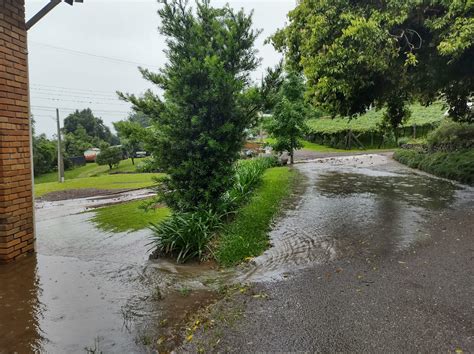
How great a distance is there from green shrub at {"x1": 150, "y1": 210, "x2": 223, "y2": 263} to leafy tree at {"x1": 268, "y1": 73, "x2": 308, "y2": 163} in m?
14.3

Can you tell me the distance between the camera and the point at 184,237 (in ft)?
19.0

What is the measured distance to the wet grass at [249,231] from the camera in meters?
5.65

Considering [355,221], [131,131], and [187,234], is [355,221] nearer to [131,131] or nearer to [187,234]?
[187,234]

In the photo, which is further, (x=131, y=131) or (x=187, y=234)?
→ (x=131, y=131)

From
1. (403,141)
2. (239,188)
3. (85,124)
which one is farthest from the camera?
(85,124)

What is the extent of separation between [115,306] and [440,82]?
30.9 feet

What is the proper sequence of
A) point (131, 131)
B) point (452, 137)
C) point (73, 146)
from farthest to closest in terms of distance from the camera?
1. point (73, 146)
2. point (452, 137)
3. point (131, 131)

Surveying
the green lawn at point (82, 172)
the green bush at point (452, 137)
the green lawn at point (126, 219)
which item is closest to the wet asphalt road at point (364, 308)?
the green lawn at point (126, 219)

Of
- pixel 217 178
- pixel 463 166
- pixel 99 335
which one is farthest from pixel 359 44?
pixel 463 166

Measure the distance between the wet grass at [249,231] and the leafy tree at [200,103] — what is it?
0.75 meters

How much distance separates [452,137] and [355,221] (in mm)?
13153

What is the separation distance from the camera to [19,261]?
16.2 feet

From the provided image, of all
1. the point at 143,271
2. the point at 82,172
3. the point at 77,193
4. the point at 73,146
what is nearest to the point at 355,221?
the point at 143,271

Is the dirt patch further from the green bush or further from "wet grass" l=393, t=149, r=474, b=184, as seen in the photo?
the green bush
